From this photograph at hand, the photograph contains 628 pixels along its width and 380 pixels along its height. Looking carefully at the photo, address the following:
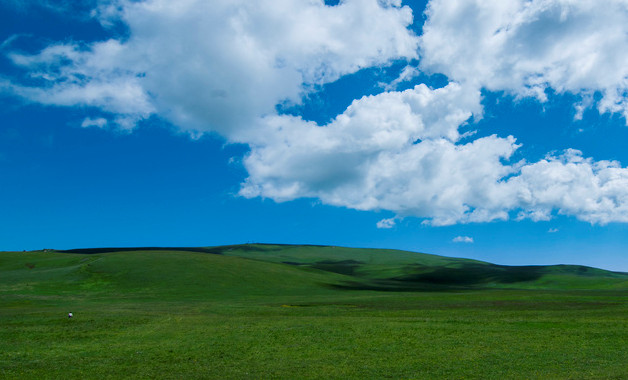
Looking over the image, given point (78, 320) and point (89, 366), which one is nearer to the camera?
point (89, 366)

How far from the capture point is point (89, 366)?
25047mm

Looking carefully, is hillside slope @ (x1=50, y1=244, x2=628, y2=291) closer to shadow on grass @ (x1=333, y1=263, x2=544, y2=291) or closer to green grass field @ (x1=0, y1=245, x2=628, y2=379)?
shadow on grass @ (x1=333, y1=263, x2=544, y2=291)

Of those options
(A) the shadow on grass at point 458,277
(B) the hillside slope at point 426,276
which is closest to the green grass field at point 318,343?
(B) the hillside slope at point 426,276

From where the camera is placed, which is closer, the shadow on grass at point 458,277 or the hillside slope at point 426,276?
the hillside slope at point 426,276

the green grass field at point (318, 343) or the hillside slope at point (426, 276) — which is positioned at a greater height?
the hillside slope at point (426, 276)

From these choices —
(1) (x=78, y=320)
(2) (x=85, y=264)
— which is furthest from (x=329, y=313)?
(2) (x=85, y=264)

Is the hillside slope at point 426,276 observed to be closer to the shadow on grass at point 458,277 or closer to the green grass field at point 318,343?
the shadow on grass at point 458,277

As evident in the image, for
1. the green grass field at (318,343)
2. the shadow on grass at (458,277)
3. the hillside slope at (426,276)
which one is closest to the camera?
the green grass field at (318,343)

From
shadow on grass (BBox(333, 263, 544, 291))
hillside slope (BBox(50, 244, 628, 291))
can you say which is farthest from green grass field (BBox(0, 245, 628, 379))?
shadow on grass (BBox(333, 263, 544, 291))

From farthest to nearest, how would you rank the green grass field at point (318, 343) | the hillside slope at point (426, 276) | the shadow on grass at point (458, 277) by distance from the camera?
the shadow on grass at point (458, 277), the hillside slope at point (426, 276), the green grass field at point (318, 343)

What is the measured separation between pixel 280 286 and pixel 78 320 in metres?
55.0

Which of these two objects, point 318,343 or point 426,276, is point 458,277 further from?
point 318,343

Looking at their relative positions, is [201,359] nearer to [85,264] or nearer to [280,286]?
[280,286]

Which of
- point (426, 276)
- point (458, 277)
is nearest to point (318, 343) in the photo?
point (426, 276)
